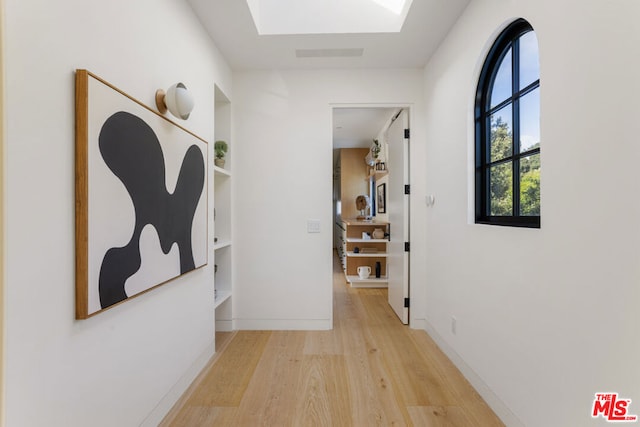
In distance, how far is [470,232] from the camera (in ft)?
7.02

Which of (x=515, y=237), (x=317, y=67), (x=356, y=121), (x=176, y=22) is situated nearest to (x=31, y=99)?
(x=176, y=22)

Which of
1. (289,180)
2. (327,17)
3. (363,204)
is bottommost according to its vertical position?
(363,204)

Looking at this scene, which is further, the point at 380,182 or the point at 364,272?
the point at 380,182

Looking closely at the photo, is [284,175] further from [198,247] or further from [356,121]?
[356,121]

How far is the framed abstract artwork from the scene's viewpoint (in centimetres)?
114

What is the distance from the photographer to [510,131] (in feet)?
6.14

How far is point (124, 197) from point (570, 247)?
6.00 ft

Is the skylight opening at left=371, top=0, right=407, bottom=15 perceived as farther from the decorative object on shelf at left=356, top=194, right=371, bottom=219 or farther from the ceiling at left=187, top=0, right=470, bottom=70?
the decorative object on shelf at left=356, top=194, right=371, bottom=219

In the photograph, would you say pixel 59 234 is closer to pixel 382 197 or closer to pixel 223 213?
pixel 223 213

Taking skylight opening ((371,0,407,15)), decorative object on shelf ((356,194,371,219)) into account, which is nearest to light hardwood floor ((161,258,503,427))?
skylight opening ((371,0,407,15))

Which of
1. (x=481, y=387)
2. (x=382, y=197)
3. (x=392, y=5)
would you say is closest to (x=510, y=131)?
(x=392, y=5)

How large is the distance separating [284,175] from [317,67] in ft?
3.57

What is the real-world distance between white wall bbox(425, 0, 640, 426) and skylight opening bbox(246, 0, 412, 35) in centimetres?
66

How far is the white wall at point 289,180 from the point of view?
122 inches
